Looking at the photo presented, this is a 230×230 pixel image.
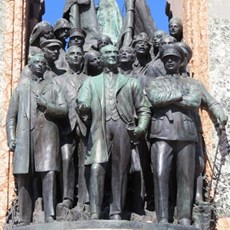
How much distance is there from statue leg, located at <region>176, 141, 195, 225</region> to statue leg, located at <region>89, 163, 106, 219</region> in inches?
30.9

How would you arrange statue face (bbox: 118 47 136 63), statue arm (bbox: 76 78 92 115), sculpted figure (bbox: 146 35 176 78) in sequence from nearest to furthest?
statue arm (bbox: 76 78 92 115) → statue face (bbox: 118 47 136 63) → sculpted figure (bbox: 146 35 176 78)

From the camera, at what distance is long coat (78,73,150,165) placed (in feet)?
27.0

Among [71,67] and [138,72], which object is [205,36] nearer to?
[138,72]

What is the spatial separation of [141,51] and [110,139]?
4.98ft

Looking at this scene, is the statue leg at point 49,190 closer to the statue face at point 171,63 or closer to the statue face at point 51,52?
the statue face at point 51,52

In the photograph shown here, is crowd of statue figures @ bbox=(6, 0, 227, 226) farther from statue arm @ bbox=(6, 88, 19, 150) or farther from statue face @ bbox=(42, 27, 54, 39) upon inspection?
statue face @ bbox=(42, 27, 54, 39)

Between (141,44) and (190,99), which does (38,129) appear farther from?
(141,44)

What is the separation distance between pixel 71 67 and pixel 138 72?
0.78 metres

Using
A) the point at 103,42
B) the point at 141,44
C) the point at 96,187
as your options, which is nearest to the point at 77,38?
the point at 103,42

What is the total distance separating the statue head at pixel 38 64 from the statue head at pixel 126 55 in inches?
30.4

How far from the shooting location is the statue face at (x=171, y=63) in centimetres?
870

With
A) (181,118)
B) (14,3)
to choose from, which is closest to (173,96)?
(181,118)

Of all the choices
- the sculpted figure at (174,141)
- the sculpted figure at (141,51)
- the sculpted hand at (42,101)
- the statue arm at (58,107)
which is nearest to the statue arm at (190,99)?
the sculpted figure at (174,141)

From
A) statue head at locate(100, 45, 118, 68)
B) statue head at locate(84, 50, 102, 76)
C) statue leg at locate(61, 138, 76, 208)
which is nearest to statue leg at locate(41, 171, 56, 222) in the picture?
statue leg at locate(61, 138, 76, 208)
